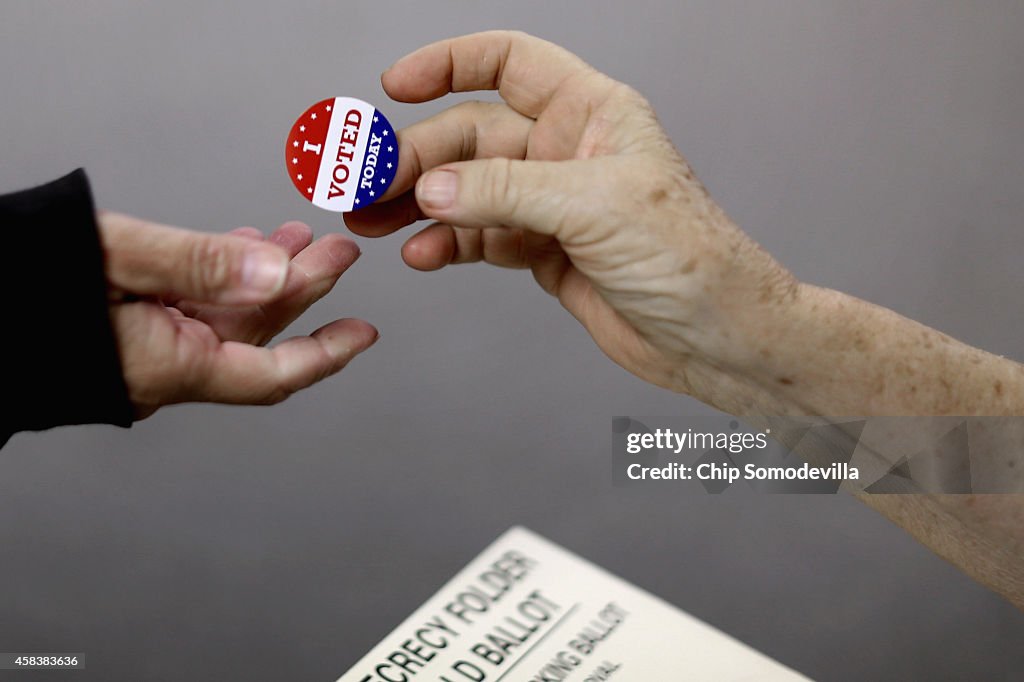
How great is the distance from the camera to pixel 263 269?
1319 mm

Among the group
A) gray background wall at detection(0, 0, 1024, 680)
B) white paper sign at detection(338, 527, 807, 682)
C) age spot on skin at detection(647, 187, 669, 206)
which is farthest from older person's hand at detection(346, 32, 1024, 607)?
gray background wall at detection(0, 0, 1024, 680)

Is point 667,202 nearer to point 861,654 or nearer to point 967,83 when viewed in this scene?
point 861,654

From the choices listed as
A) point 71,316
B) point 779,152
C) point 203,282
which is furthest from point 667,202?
point 779,152

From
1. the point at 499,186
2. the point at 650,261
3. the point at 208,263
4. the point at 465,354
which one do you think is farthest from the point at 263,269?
the point at 465,354

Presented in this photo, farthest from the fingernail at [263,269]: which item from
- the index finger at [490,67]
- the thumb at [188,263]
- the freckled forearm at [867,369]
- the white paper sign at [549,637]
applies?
the freckled forearm at [867,369]

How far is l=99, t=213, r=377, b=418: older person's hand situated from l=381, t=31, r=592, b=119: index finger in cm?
35

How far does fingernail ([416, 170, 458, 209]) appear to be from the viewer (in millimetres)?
1400

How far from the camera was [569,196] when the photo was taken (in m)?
1.37

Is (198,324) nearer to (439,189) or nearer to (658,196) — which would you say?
(439,189)

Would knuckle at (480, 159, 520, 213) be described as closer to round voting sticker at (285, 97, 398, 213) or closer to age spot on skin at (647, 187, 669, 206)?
age spot on skin at (647, 187, 669, 206)

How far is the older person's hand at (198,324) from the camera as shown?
50.1 inches

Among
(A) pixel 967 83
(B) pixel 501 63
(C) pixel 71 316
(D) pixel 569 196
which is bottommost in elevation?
(C) pixel 71 316

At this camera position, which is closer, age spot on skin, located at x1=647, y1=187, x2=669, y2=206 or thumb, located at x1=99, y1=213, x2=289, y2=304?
thumb, located at x1=99, y1=213, x2=289, y2=304

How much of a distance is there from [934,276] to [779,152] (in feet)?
1.83
